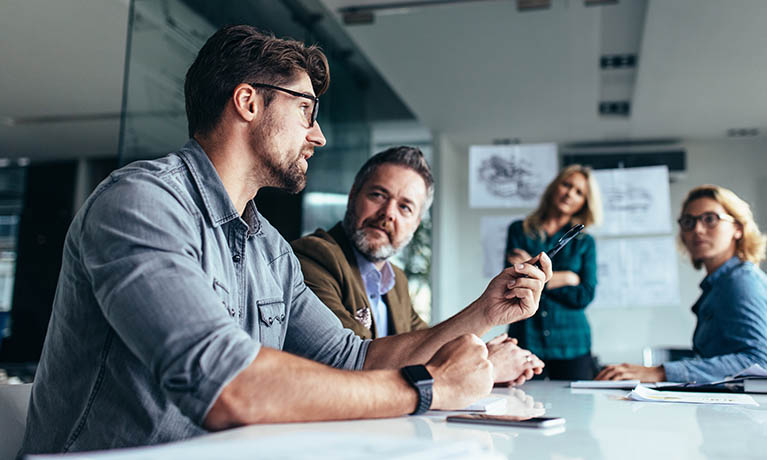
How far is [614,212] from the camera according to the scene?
13.0 feet

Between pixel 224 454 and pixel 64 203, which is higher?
pixel 64 203

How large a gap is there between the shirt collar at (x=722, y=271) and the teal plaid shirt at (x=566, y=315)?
75 centimetres

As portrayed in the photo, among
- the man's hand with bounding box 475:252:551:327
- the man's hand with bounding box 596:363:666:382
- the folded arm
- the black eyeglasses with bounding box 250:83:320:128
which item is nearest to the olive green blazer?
the folded arm

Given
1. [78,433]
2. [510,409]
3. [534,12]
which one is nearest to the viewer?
[78,433]

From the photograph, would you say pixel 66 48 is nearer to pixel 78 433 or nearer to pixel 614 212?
pixel 614 212

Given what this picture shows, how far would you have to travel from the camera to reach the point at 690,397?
133 centimetres

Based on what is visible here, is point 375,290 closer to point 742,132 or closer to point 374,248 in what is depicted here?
point 374,248

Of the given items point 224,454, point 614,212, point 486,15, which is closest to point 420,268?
point 614,212

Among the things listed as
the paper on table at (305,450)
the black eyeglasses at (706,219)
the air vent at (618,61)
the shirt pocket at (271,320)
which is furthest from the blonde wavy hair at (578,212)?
the paper on table at (305,450)

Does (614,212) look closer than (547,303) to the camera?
No

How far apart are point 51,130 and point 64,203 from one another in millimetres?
1812

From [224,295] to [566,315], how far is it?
7.80 feet

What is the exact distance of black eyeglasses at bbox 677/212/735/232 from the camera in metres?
2.54

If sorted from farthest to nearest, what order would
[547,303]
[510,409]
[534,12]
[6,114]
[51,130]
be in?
[51,130] < [6,114] < [534,12] < [547,303] < [510,409]
